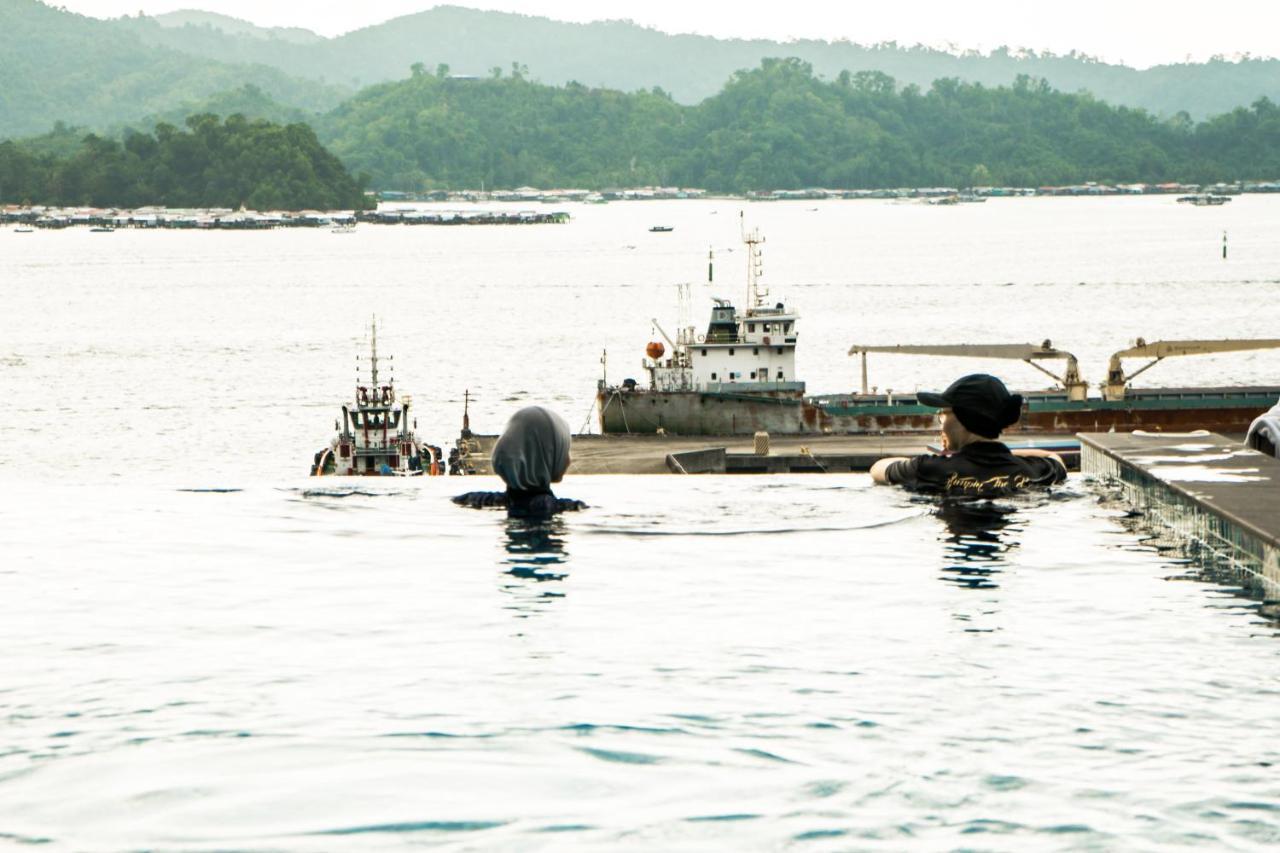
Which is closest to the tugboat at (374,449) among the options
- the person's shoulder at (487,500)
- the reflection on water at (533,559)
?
the person's shoulder at (487,500)

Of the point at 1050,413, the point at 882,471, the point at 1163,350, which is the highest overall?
the point at 1163,350

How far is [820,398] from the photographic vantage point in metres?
67.0

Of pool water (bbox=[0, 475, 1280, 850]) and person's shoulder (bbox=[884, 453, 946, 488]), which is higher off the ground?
person's shoulder (bbox=[884, 453, 946, 488])

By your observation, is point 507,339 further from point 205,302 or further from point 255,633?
point 255,633

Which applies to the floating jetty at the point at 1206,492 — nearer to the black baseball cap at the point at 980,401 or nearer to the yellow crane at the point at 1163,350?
the black baseball cap at the point at 980,401

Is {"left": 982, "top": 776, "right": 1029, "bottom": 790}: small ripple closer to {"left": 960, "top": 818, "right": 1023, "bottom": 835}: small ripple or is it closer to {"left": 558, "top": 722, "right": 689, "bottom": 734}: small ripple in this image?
{"left": 960, "top": 818, "right": 1023, "bottom": 835}: small ripple

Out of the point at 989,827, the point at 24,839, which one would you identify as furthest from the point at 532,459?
the point at 989,827

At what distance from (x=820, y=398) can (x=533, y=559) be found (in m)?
52.2

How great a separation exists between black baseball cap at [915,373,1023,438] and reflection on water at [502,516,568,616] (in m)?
3.45

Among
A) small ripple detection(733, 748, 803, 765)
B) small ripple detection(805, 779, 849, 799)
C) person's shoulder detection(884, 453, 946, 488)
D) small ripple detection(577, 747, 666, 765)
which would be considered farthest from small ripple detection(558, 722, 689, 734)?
person's shoulder detection(884, 453, 946, 488)

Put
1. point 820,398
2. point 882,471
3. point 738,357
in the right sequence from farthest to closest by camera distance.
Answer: point 738,357 → point 820,398 → point 882,471

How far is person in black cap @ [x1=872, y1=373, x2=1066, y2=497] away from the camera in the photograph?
1672cm

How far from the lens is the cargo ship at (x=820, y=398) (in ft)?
208

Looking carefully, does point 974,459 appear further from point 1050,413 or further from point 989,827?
point 1050,413
